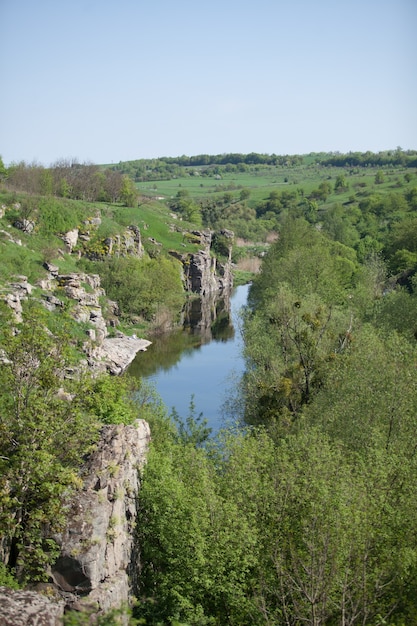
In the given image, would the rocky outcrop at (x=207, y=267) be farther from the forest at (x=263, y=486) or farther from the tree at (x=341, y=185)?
the tree at (x=341, y=185)

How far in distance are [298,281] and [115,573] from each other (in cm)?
4339

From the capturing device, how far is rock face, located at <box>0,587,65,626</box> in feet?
33.4

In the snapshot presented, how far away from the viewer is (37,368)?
1830cm

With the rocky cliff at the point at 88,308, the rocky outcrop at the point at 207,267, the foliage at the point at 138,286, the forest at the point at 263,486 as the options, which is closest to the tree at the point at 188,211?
the rocky outcrop at the point at 207,267

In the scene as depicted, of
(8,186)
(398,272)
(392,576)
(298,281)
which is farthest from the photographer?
(8,186)

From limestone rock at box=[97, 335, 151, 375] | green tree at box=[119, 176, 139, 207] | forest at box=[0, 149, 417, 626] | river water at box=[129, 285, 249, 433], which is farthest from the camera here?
green tree at box=[119, 176, 139, 207]

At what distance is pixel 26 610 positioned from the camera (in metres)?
10.4

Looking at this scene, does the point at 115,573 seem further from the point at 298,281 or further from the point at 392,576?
the point at 298,281

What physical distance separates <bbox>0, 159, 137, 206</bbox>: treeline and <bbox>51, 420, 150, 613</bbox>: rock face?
7042cm

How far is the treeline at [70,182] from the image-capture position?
8919 cm

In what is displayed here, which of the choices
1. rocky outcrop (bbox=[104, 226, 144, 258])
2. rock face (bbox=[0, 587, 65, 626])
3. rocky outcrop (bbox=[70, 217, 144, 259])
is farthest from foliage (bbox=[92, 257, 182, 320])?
rock face (bbox=[0, 587, 65, 626])

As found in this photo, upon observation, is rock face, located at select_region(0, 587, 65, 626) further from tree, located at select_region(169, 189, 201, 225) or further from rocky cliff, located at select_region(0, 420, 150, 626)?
tree, located at select_region(169, 189, 201, 225)

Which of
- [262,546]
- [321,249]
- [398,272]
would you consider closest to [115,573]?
[262,546]

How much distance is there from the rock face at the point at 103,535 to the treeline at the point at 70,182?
2773 inches
